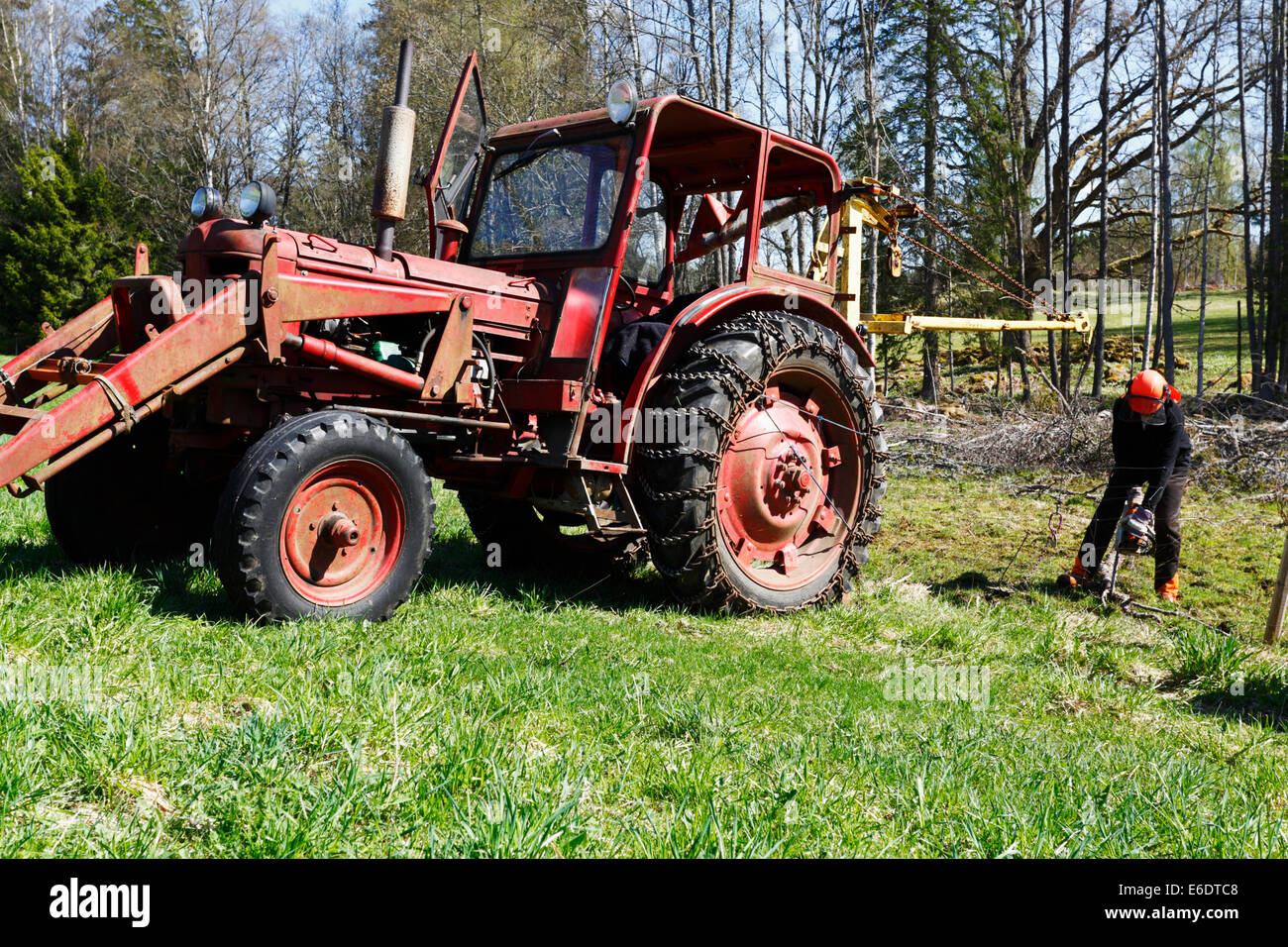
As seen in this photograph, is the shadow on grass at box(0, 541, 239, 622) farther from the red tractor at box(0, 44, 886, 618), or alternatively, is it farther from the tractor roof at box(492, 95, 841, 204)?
the tractor roof at box(492, 95, 841, 204)

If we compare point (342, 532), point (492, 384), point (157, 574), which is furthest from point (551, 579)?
point (157, 574)

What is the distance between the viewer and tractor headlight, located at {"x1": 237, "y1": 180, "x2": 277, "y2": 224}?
446 cm

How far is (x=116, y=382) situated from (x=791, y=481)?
350cm

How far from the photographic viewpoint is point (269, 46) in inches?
1077

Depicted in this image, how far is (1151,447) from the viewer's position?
6.90 meters

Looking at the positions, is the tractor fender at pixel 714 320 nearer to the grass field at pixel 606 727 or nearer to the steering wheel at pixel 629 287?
the steering wheel at pixel 629 287

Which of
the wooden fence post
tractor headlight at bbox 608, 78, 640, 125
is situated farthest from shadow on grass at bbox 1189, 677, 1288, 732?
tractor headlight at bbox 608, 78, 640, 125

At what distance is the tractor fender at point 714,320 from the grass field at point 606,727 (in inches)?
42.8

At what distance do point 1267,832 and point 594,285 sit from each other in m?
3.78

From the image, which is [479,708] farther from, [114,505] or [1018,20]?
[1018,20]

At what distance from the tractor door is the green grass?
78.9 inches

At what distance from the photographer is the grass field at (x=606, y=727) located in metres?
2.47

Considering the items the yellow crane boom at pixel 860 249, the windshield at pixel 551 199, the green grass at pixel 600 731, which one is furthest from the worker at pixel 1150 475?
the windshield at pixel 551 199

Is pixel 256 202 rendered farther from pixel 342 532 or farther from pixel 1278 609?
pixel 1278 609
